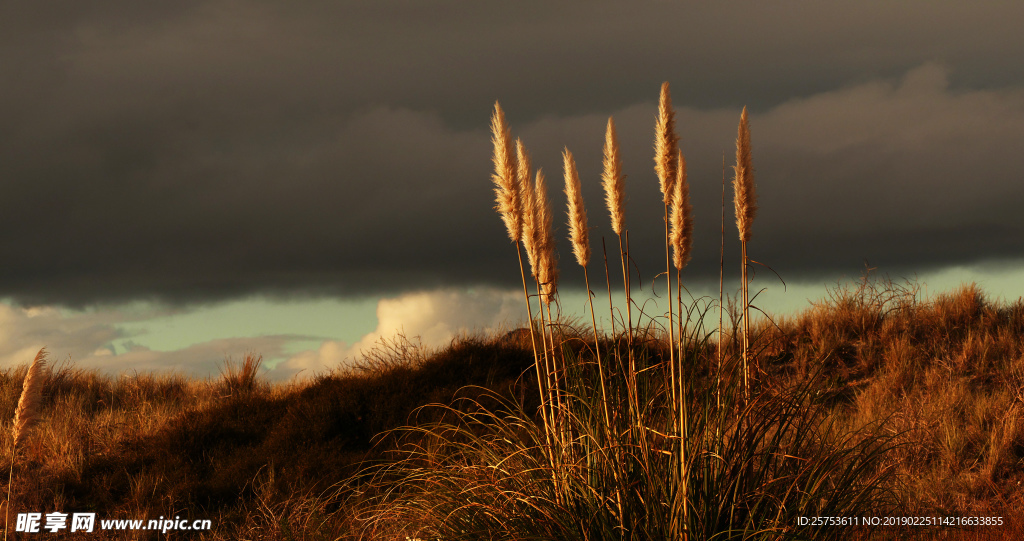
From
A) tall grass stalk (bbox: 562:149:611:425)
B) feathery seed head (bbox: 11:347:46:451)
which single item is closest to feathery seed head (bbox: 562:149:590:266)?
tall grass stalk (bbox: 562:149:611:425)

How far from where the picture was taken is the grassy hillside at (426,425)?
5375 millimetres

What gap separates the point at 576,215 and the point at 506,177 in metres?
0.39

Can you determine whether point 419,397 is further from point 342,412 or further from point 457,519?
point 457,519

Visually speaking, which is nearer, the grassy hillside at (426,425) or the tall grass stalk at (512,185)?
the tall grass stalk at (512,185)

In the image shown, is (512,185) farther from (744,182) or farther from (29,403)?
(29,403)

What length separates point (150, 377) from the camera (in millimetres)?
12852

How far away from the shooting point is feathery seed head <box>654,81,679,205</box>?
3375 millimetres

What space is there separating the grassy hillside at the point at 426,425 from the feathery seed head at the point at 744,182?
751mm

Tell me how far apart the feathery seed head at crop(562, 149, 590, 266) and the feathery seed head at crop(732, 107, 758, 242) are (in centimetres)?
87

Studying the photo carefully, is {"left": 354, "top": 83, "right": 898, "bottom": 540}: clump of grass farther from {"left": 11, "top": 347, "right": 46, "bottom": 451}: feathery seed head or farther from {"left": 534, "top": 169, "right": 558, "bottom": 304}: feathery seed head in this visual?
{"left": 11, "top": 347, "right": 46, "bottom": 451}: feathery seed head

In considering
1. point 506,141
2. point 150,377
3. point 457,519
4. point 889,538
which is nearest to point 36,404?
point 457,519

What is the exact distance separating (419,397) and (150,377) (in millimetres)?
6931

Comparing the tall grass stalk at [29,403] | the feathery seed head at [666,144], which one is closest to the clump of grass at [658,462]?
the feathery seed head at [666,144]

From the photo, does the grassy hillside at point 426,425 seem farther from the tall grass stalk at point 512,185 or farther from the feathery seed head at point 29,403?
the feathery seed head at point 29,403
